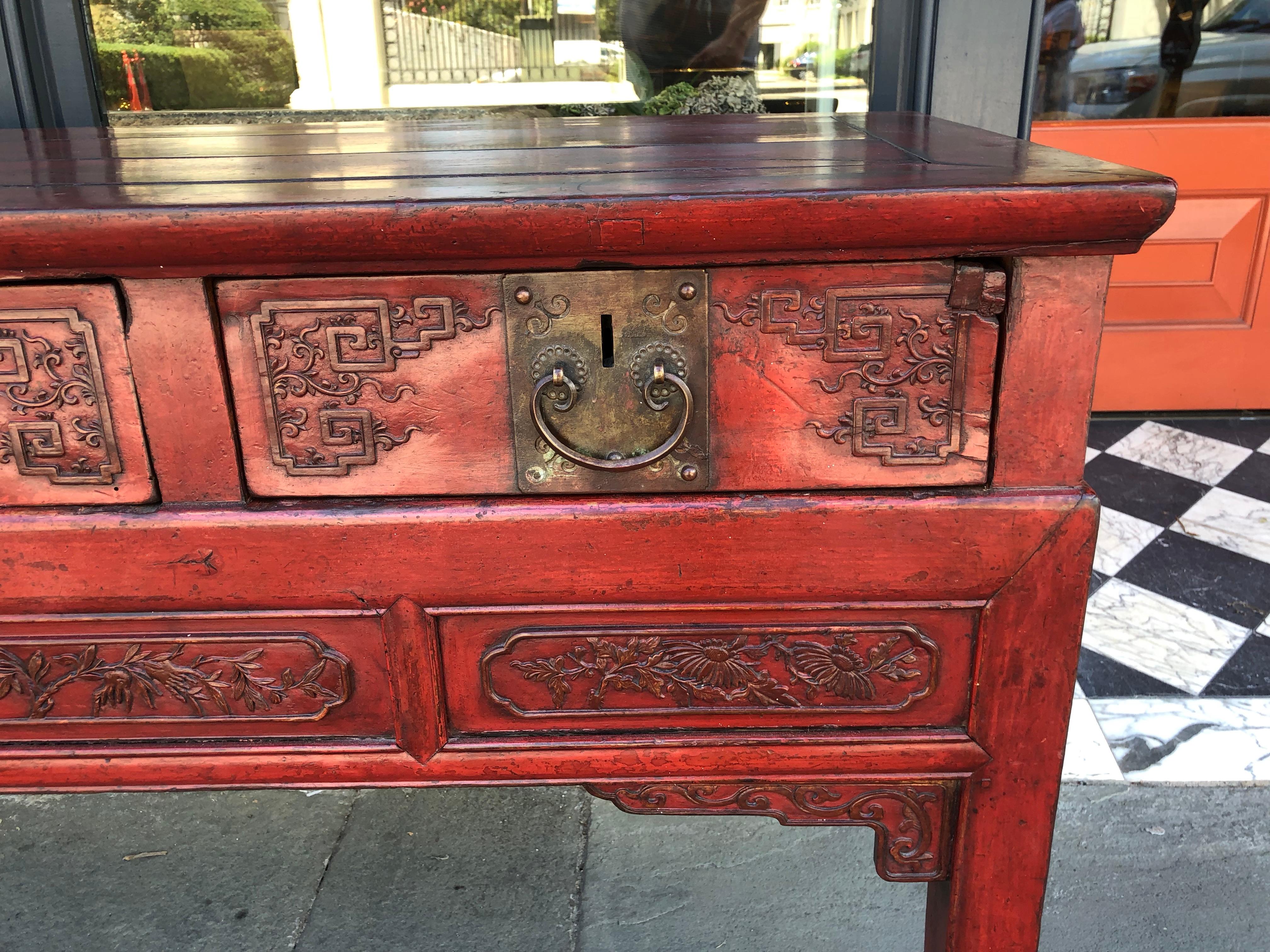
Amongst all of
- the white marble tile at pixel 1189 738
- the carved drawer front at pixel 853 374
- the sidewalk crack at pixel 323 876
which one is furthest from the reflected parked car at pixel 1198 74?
the sidewalk crack at pixel 323 876

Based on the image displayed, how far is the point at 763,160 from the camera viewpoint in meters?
0.84

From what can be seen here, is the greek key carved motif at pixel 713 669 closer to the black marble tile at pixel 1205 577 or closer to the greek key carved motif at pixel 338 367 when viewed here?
the greek key carved motif at pixel 338 367

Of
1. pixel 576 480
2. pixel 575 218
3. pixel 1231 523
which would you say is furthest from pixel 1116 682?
pixel 575 218

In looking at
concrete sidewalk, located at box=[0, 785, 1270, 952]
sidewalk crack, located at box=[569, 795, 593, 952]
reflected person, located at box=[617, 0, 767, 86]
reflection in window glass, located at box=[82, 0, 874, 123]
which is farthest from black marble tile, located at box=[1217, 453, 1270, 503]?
sidewalk crack, located at box=[569, 795, 593, 952]

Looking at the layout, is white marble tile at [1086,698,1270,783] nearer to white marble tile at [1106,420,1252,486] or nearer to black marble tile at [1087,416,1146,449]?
white marble tile at [1106,420,1252,486]

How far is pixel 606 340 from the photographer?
0.74 m

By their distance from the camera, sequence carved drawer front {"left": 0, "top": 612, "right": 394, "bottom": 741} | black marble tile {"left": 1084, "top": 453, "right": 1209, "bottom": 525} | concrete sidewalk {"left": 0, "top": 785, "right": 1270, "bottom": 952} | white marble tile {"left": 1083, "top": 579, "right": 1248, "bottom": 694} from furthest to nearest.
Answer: black marble tile {"left": 1084, "top": 453, "right": 1209, "bottom": 525}, white marble tile {"left": 1083, "top": 579, "right": 1248, "bottom": 694}, concrete sidewalk {"left": 0, "top": 785, "right": 1270, "bottom": 952}, carved drawer front {"left": 0, "top": 612, "right": 394, "bottom": 741}

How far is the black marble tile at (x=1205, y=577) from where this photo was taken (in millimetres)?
1926

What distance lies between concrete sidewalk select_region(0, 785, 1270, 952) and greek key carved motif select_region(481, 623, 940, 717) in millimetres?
573

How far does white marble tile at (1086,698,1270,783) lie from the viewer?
1.47 metres

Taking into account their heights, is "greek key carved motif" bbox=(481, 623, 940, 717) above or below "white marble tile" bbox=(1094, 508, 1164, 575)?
above

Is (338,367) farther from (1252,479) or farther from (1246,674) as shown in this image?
(1252,479)

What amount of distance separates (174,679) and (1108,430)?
2.63m

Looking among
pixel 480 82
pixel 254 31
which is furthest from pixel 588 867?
pixel 254 31
